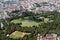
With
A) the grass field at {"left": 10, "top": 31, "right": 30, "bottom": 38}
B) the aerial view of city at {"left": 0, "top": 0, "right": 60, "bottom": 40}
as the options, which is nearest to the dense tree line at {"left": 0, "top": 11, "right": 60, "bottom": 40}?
the aerial view of city at {"left": 0, "top": 0, "right": 60, "bottom": 40}

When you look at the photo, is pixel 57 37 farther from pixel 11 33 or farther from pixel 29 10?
pixel 29 10

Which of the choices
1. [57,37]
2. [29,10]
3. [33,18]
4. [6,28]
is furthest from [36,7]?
[57,37]

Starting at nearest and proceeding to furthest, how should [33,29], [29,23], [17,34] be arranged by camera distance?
1. [17,34]
2. [33,29]
3. [29,23]

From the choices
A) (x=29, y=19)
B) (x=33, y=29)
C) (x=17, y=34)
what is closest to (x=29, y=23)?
(x=29, y=19)

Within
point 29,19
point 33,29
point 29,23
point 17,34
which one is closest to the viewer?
point 17,34

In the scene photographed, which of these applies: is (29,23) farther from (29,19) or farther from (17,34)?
(17,34)

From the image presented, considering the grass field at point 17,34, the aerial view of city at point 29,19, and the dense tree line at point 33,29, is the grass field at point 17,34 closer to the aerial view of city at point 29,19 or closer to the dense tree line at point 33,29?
the aerial view of city at point 29,19

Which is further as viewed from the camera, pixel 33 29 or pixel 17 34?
pixel 33 29

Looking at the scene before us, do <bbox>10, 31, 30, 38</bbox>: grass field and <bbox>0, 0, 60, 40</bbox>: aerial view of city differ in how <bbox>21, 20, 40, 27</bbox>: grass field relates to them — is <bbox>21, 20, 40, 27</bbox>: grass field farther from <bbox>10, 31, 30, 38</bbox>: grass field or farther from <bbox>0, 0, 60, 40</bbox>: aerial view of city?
<bbox>10, 31, 30, 38</bbox>: grass field
